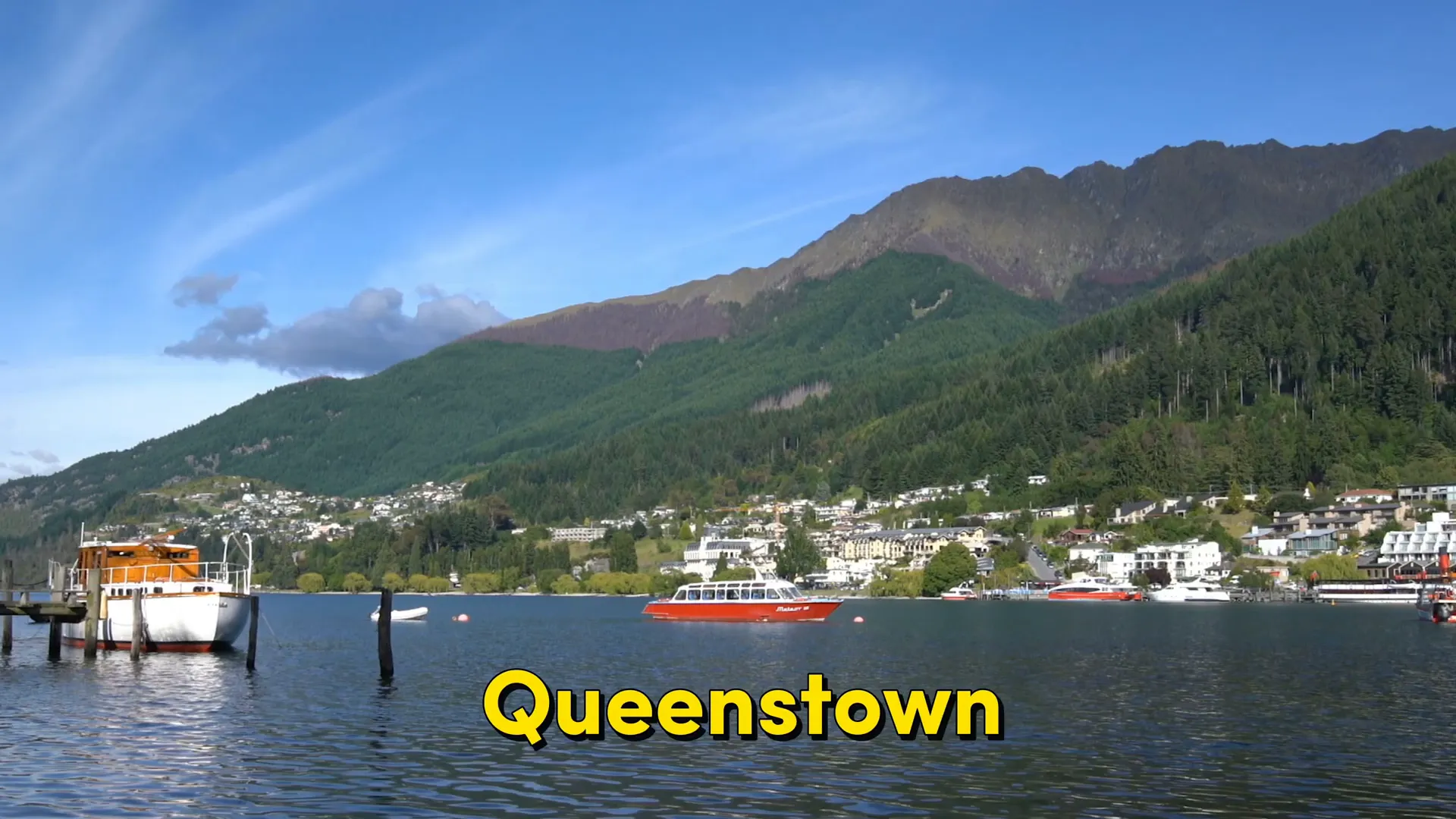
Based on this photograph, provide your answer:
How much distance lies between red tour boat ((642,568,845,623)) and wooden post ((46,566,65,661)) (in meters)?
67.6

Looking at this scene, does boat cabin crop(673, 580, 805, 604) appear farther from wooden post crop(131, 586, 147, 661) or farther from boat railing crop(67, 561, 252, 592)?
wooden post crop(131, 586, 147, 661)

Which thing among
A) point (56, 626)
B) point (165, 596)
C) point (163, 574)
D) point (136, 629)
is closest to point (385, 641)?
point (136, 629)

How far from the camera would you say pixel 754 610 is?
145 metres

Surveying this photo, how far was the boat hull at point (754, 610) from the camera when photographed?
14312cm

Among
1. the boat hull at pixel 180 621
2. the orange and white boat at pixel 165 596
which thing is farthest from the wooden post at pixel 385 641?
the boat hull at pixel 180 621

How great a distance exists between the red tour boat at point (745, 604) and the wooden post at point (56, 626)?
67.6 m

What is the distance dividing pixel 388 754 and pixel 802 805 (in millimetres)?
15882

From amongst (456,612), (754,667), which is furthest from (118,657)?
(456,612)

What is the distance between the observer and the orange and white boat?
90000 millimetres

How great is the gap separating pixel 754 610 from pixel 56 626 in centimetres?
7108

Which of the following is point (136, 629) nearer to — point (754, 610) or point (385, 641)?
point (385, 641)

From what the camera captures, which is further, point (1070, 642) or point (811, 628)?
point (811, 628)

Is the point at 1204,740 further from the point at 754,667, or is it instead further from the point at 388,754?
the point at 754,667

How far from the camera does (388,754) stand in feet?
151
